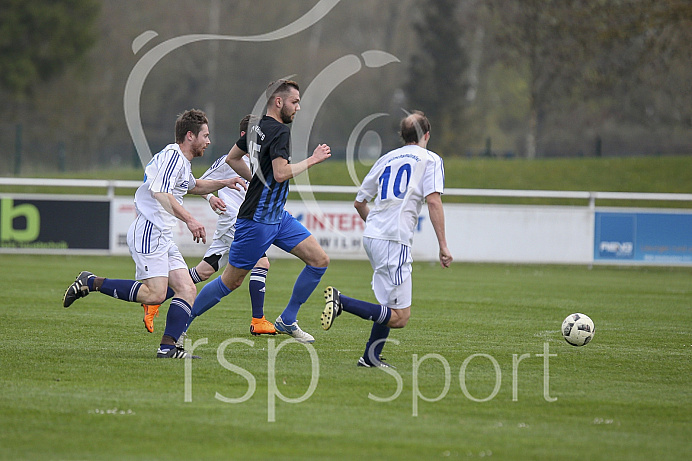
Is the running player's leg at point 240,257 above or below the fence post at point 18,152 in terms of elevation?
below

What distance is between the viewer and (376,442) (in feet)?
16.2

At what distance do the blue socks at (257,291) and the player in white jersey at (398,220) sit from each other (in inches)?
87.5

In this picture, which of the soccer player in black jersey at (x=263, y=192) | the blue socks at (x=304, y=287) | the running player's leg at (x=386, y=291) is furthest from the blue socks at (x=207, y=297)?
the running player's leg at (x=386, y=291)

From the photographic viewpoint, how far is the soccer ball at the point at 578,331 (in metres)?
8.47

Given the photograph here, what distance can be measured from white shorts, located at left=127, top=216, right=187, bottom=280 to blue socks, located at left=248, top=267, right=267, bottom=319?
175 cm

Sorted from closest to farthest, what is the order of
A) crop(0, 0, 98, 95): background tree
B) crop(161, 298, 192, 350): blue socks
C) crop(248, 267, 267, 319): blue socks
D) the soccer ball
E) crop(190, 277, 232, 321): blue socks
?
crop(161, 298, 192, 350): blue socks < crop(190, 277, 232, 321): blue socks < the soccer ball < crop(248, 267, 267, 319): blue socks < crop(0, 0, 98, 95): background tree

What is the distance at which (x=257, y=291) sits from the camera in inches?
368

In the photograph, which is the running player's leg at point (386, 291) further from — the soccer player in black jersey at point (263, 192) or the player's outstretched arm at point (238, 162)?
the player's outstretched arm at point (238, 162)

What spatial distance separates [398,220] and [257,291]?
8.85ft

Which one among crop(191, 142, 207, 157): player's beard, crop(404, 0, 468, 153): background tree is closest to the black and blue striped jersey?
crop(191, 142, 207, 157): player's beard

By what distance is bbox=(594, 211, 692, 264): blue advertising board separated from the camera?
19.0 metres

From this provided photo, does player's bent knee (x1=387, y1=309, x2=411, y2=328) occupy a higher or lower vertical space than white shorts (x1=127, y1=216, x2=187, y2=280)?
lower

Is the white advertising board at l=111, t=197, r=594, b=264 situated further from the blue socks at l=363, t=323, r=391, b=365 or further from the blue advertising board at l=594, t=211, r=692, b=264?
the blue socks at l=363, t=323, r=391, b=365

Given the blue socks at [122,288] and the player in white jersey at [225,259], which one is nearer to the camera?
the blue socks at [122,288]
